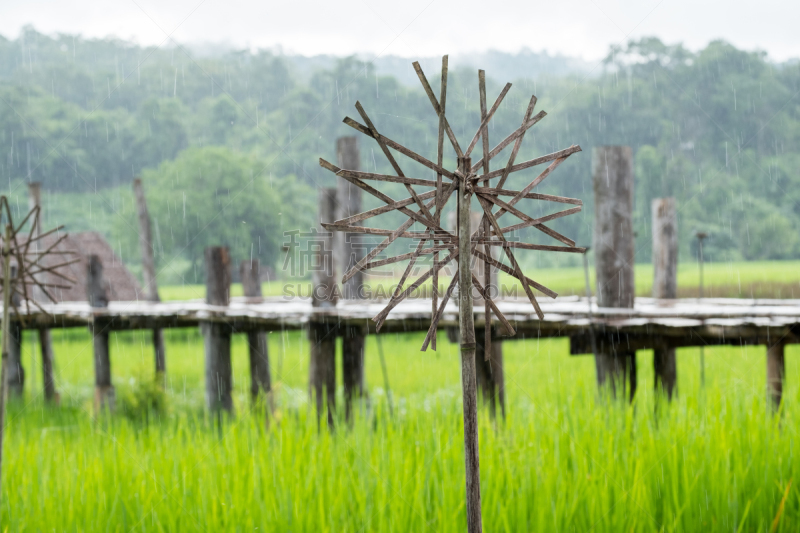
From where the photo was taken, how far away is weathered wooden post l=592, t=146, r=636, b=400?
4926 mm

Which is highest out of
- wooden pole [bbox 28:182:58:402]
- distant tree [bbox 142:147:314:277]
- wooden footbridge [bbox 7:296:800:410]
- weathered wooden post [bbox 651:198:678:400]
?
distant tree [bbox 142:147:314:277]

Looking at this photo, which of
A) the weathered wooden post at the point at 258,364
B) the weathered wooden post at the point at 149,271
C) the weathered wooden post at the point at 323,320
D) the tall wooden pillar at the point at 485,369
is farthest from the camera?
A: the weathered wooden post at the point at 149,271

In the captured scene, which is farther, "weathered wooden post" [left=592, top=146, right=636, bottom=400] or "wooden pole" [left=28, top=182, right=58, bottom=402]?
"wooden pole" [left=28, top=182, right=58, bottom=402]

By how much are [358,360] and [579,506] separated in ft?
11.4

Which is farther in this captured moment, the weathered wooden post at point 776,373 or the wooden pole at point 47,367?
the wooden pole at point 47,367

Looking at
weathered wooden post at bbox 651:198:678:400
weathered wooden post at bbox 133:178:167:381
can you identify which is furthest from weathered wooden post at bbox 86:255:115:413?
weathered wooden post at bbox 651:198:678:400

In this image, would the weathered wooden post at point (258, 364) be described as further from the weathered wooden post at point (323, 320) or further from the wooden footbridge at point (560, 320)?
the weathered wooden post at point (323, 320)

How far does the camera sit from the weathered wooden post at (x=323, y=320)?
18.4 feet

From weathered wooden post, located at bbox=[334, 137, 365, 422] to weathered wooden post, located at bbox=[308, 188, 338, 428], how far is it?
0.13 meters

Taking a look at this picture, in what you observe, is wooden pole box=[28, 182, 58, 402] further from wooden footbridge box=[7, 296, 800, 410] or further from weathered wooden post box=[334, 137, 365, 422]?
weathered wooden post box=[334, 137, 365, 422]

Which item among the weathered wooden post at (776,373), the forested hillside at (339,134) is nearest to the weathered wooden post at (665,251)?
the weathered wooden post at (776,373)

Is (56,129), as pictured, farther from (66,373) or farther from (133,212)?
(66,373)

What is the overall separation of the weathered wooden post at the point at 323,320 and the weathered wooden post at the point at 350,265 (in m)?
0.13

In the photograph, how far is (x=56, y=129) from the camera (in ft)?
118
